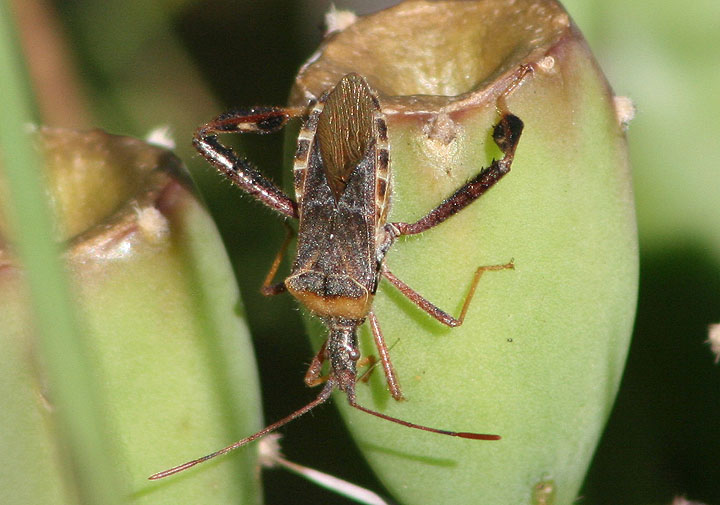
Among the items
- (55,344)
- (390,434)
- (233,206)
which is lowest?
(390,434)

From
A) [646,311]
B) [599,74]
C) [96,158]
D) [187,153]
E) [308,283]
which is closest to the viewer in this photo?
[599,74]

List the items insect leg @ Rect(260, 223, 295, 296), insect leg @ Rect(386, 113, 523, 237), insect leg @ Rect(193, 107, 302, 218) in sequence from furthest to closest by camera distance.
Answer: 1. insect leg @ Rect(260, 223, 295, 296)
2. insect leg @ Rect(193, 107, 302, 218)
3. insect leg @ Rect(386, 113, 523, 237)

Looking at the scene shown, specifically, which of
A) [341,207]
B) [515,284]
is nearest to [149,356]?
[515,284]

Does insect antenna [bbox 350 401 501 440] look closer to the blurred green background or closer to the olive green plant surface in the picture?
the olive green plant surface

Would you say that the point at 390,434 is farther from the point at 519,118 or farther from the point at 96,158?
the point at 96,158

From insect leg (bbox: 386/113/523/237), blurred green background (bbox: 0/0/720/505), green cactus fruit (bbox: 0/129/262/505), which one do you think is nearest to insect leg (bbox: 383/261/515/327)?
insect leg (bbox: 386/113/523/237)

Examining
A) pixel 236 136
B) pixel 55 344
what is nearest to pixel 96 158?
pixel 55 344

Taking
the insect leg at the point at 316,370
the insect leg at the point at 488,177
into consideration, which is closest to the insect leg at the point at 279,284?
the insect leg at the point at 316,370
